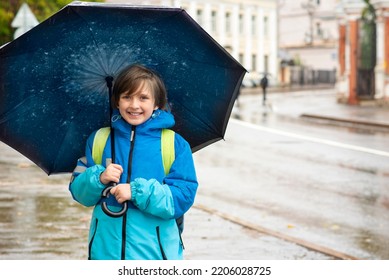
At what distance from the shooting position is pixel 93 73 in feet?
16.2

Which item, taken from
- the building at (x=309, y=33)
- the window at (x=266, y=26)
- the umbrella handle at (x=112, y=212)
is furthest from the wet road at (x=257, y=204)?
the building at (x=309, y=33)

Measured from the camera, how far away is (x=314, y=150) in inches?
838

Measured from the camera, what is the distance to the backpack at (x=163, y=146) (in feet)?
15.0

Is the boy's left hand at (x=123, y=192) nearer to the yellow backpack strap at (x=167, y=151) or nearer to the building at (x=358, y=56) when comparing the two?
the yellow backpack strap at (x=167, y=151)

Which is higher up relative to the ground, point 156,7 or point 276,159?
point 156,7

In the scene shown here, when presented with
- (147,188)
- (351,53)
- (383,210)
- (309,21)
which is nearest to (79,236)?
(383,210)

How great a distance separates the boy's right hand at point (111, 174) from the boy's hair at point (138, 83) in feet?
1.12

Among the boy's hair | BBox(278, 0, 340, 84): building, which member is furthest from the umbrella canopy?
BBox(278, 0, 340, 84): building

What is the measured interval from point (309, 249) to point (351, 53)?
114 feet

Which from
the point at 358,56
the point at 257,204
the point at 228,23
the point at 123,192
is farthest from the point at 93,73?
the point at 228,23

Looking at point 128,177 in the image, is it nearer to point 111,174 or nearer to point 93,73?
point 111,174

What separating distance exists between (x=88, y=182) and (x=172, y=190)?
356 mm

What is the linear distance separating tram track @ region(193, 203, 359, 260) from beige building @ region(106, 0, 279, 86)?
6114 cm

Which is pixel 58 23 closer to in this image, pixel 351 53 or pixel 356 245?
pixel 356 245
